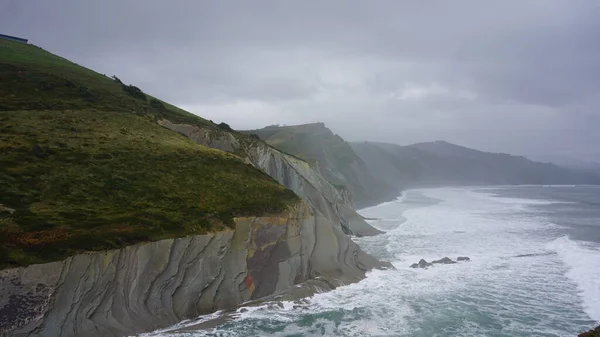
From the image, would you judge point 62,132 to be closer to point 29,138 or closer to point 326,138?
point 29,138

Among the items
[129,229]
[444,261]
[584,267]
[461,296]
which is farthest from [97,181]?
[584,267]

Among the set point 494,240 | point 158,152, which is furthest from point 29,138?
point 494,240

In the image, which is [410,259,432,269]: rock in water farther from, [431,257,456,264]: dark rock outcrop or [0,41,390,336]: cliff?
[0,41,390,336]: cliff

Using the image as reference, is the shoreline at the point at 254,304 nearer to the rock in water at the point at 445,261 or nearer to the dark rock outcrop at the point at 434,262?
the dark rock outcrop at the point at 434,262

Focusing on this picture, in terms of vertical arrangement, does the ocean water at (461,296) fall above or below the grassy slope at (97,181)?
below

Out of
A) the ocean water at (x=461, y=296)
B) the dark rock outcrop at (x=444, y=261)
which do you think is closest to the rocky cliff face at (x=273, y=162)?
the ocean water at (x=461, y=296)
